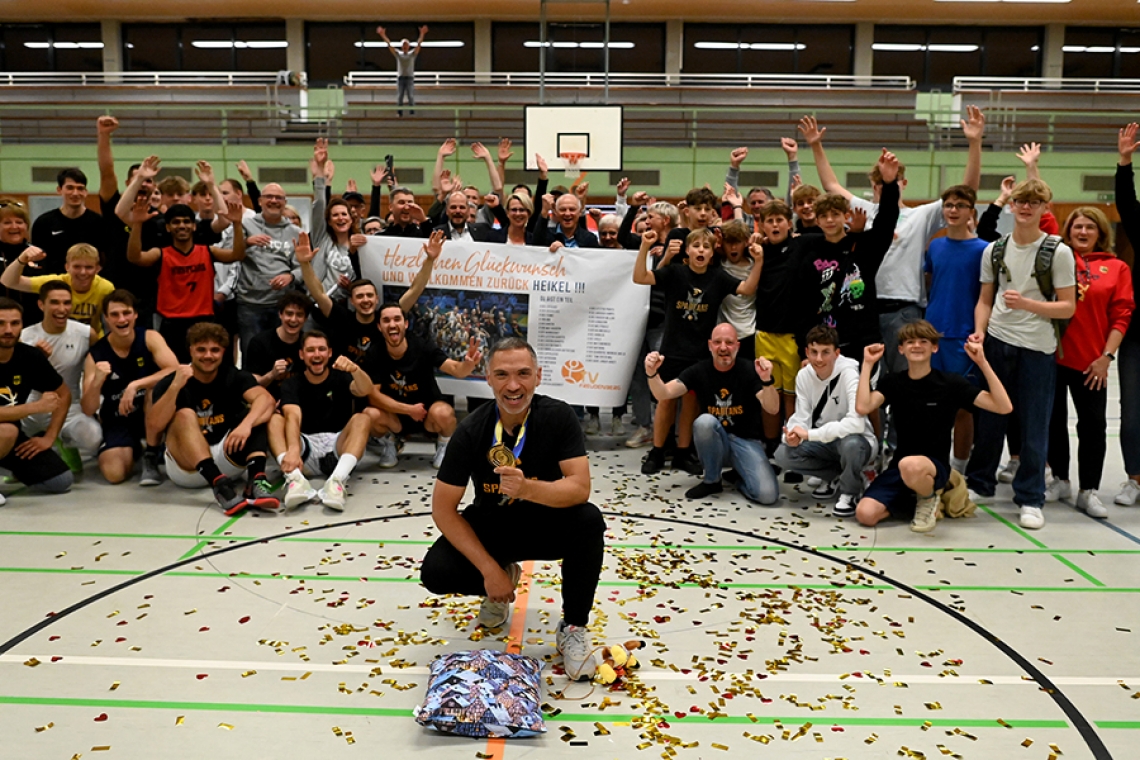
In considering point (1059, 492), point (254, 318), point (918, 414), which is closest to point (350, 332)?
point (254, 318)

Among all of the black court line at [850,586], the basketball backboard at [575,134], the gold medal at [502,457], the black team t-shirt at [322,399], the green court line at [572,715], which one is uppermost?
the basketball backboard at [575,134]

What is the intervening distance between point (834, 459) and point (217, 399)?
431cm

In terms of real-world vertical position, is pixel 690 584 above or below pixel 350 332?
below

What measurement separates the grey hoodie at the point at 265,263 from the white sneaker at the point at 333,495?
6.78ft

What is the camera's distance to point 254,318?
7547 millimetres

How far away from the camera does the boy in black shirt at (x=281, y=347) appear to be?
673 centimetres

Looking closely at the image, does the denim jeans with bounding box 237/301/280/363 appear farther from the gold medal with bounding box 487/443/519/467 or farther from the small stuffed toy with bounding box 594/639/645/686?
the small stuffed toy with bounding box 594/639/645/686

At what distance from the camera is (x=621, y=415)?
28.1 feet

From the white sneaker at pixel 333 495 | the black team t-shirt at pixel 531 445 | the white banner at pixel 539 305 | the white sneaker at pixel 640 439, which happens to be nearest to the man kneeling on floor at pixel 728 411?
the white banner at pixel 539 305

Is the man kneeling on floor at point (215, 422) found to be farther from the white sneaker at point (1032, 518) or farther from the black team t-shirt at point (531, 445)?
the white sneaker at point (1032, 518)

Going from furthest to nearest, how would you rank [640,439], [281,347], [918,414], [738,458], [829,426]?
[640,439]
[281,347]
[738,458]
[829,426]
[918,414]

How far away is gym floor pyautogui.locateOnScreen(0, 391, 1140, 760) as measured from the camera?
11.1 feet

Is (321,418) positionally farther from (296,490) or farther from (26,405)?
(26,405)

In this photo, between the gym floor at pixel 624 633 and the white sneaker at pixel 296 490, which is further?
the white sneaker at pixel 296 490
